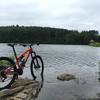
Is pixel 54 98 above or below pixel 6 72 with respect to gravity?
below

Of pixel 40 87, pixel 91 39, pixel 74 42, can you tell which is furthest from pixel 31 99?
pixel 74 42

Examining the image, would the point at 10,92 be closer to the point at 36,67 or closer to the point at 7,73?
the point at 7,73

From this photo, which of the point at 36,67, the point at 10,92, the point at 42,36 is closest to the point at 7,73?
the point at 10,92

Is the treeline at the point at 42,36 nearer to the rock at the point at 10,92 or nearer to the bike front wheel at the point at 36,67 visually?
the bike front wheel at the point at 36,67

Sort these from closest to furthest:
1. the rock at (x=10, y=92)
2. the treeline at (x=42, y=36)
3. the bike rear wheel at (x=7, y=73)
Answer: the rock at (x=10, y=92), the bike rear wheel at (x=7, y=73), the treeline at (x=42, y=36)

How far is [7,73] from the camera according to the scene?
1045 cm

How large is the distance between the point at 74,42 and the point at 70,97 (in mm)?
175445

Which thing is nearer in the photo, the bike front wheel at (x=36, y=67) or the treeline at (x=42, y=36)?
the bike front wheel at (x=36, y=67)

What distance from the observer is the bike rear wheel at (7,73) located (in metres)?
10.3

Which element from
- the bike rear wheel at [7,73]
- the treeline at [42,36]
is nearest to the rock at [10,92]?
the bike rear wheel at [7,73]

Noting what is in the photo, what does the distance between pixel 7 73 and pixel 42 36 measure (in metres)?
151

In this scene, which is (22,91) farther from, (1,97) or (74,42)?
(74,42)

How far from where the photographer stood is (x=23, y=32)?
15650 centimetres

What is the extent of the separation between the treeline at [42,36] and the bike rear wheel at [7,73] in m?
132
